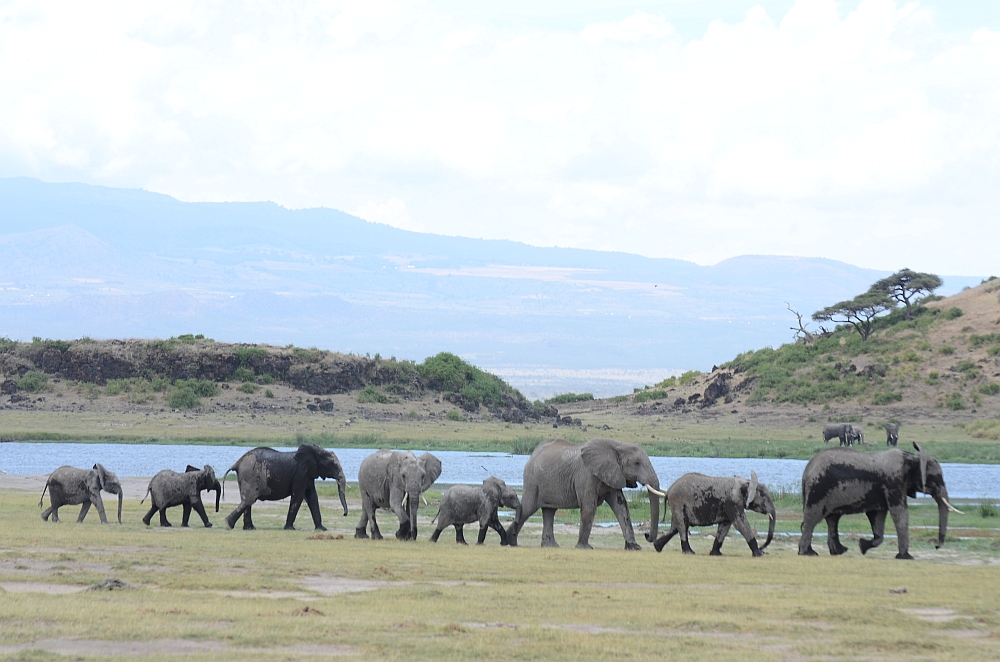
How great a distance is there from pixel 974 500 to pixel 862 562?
15.0 m

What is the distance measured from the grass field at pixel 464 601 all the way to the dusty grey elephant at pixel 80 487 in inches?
64.8

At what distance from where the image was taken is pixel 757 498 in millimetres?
20875

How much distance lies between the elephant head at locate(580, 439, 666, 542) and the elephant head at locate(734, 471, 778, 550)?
174cm

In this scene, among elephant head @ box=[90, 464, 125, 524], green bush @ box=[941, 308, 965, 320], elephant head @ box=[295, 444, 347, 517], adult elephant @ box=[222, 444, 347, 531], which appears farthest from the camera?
green bush @ box=[941, 308, 965, 320]

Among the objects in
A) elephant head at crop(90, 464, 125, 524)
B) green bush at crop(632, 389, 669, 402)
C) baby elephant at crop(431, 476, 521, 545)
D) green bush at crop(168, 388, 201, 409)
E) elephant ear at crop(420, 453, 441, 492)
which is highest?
green bush at crop(632, 389, 669, 402)

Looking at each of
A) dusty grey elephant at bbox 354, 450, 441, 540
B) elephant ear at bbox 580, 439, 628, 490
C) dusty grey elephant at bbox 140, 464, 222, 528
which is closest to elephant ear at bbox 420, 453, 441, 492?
dusty grey elephant at bbox 354, 450, 441, 540

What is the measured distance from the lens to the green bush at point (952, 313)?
8450cm

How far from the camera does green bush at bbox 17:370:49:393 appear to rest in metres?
68.6

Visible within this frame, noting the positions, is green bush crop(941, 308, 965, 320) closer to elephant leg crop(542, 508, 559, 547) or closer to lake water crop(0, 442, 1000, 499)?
lake water crop(0, 442, 1000, 499)

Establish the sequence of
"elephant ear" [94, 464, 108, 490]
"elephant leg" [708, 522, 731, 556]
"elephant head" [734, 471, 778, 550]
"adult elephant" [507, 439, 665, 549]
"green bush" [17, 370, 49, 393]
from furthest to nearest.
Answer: "green bush" [17, 370, 49, 393] → "elephant ear" [94, 464, 108, 490] → "adult elephant" [507, 439, 665, 549] → "elephant leg" [708, 522, 731, 556] → "elephant head" [734, 471, 778, 550]

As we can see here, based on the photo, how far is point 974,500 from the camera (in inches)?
1294

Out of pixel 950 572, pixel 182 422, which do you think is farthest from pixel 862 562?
pixel 182 422

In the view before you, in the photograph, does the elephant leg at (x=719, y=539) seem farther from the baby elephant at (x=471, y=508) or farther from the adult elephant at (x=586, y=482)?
the baby elephant at (x=471, y=508)

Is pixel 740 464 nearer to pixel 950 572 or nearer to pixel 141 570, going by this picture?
pixel 950 572
